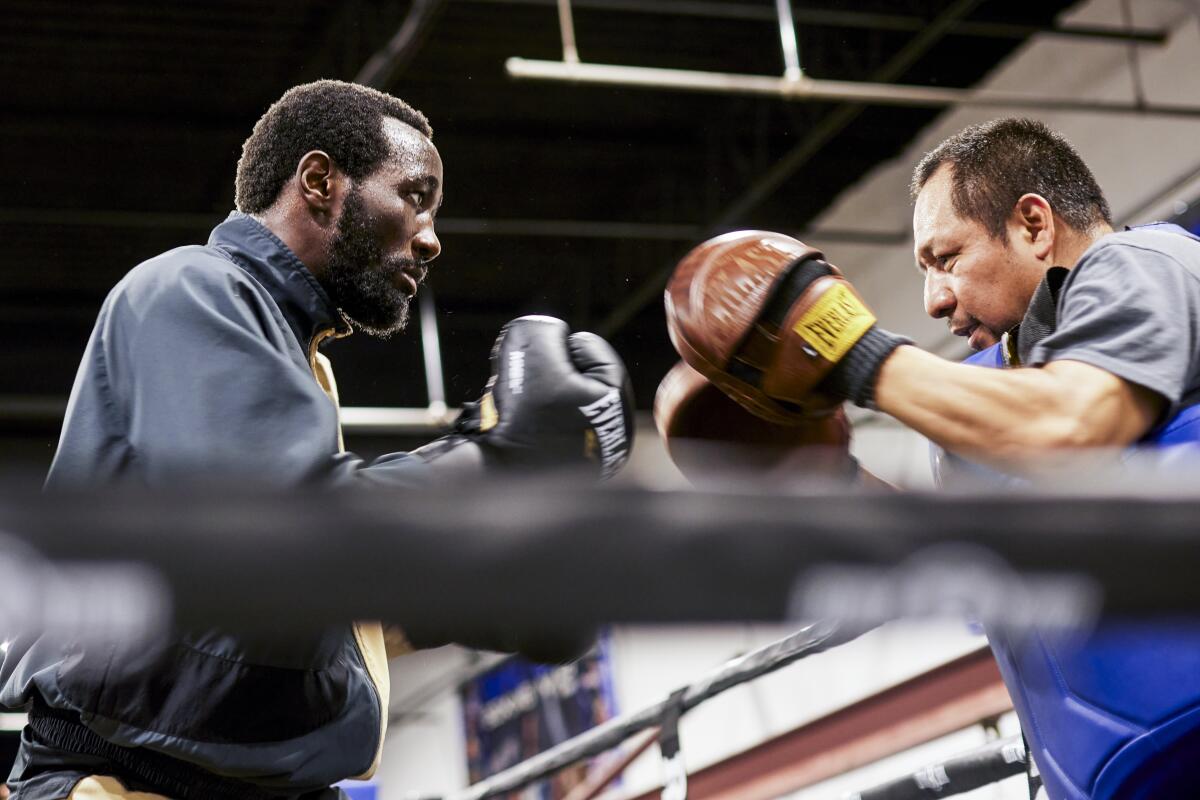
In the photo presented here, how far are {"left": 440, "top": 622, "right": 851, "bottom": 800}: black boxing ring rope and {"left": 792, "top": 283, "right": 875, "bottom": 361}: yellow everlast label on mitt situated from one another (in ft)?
1.51

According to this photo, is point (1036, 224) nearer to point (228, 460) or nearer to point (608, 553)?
point (228, 460)

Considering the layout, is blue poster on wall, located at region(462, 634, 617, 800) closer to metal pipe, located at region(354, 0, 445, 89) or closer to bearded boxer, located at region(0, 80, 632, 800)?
metal pipe, located at region(354, 0, 445, 89)

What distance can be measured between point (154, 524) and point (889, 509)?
259 mm

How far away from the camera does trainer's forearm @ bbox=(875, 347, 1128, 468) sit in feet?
4.42

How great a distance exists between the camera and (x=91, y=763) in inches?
56.0

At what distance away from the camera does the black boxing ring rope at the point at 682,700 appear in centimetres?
210

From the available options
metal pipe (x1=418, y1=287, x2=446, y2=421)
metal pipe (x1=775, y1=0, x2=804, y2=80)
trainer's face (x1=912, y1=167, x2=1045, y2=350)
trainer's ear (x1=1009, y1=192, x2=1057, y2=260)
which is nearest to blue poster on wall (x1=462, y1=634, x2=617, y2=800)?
metal pipe (x1=418, y1=287, x2=446, y2=421)

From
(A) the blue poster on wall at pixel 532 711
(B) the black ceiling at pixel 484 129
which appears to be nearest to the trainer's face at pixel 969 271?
(B) the black ceiling at pixel 484 129

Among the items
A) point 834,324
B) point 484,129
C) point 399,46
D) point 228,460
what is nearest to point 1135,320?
point 834,324

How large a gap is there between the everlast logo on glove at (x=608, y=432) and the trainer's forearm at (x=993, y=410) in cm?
28

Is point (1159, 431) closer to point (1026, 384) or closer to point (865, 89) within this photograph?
point (1026, 384)

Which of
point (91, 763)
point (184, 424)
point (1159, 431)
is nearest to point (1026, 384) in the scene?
point (1159, 431)

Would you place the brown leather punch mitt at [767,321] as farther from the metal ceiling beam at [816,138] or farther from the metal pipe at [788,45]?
the metal ceiling beam at [816,138]

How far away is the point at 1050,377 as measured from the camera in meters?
1.38
